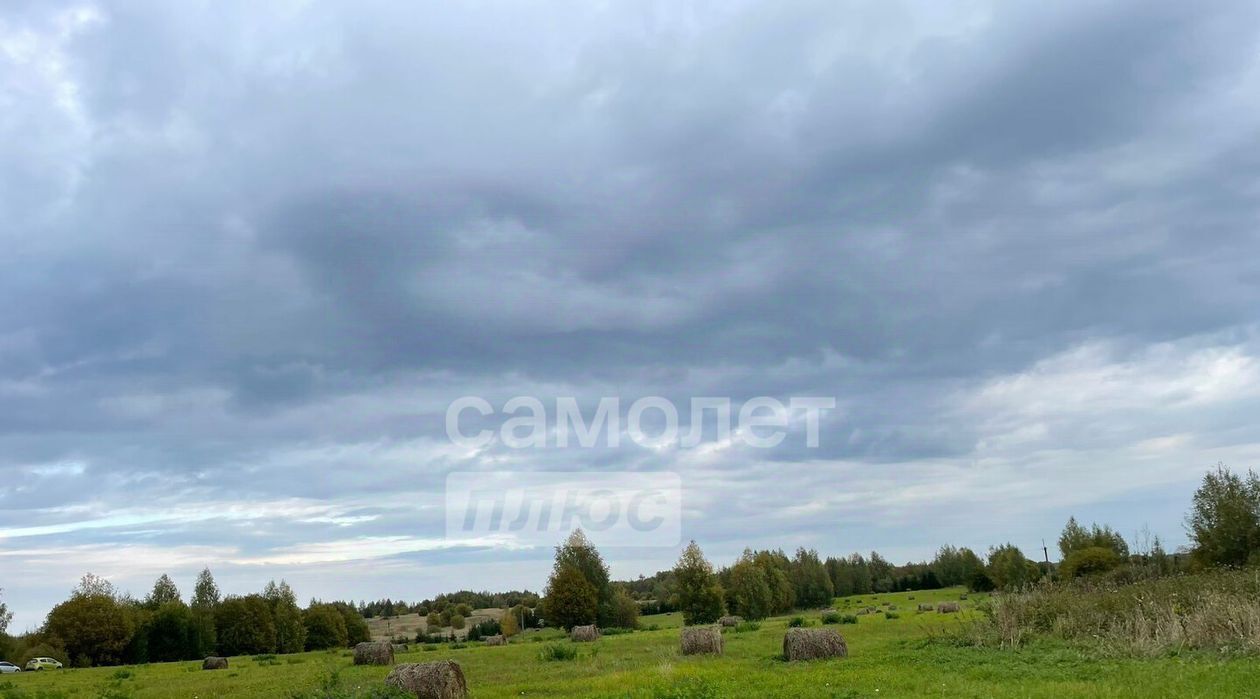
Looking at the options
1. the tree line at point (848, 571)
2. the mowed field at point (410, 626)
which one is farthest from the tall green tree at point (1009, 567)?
the mowed field at point (410, 626)

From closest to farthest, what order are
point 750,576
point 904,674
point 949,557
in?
1. point 904,674
2. point 750,576
3. point 949,557

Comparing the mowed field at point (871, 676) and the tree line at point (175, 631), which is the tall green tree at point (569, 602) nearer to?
the tree line at point (175, 631)

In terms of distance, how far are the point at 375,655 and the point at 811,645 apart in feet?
69.0

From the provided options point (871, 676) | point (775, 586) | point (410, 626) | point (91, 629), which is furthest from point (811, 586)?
point (871, 676)

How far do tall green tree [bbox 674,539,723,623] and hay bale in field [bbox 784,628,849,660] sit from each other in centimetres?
5986

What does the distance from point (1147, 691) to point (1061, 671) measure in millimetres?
3684

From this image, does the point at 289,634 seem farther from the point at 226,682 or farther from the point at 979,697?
the point at 979,697

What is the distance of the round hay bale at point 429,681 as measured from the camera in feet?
63.9

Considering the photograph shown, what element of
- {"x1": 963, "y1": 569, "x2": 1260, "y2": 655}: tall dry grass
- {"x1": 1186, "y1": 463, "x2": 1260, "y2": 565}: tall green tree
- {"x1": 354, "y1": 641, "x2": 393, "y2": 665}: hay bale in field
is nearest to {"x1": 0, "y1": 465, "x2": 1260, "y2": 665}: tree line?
{"x1": 1186, "y1": 463, "x2": 1260, "y2": 565}: tall green tree

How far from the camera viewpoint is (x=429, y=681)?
65.0ft

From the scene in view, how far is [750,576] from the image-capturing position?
9675 centimetres

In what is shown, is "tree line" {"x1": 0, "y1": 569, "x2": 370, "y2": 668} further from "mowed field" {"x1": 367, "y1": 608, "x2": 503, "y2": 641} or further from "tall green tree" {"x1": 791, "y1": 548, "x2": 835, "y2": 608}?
"tall green tree" {"x1": 791, "y1": 548, "x2": 835, "y2": 608}

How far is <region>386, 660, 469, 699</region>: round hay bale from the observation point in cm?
1948

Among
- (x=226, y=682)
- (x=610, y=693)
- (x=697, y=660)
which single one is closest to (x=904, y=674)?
(x=610, y=693)
